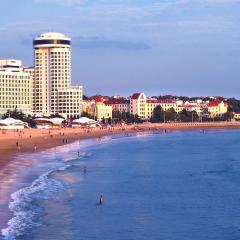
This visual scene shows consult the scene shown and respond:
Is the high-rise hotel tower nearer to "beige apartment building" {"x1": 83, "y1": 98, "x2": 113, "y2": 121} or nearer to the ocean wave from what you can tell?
"beige apartment building" {"x1": 83, "y1": 98, "x2": 113, "y2": 121}

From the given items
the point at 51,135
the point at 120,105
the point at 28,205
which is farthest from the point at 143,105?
the point at 28,205

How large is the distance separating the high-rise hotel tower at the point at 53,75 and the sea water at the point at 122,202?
103 metres

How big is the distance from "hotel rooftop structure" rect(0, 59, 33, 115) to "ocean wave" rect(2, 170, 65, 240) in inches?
3915

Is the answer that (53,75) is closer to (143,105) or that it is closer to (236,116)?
(143,105)

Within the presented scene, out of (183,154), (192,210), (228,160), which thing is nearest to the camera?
(192,210)

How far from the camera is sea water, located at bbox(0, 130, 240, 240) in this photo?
2242 centimetres

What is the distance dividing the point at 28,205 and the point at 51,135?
62.7 m

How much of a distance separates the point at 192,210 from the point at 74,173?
14808 millimetres

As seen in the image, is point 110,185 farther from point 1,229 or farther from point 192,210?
point 1,229

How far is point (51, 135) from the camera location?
89250 millimetres

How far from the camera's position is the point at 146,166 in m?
46.4

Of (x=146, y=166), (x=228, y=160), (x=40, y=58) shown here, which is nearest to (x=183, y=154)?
(x=228, y=160)

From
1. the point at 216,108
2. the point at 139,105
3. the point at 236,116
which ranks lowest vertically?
the point at 236,116

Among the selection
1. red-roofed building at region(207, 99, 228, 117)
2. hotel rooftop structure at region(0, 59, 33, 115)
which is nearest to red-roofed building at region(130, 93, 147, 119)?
red-roofed building at region(207, 99, 228, 117)
